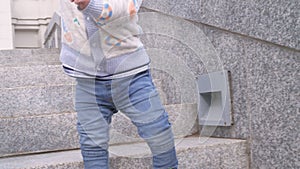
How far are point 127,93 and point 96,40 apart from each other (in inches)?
6.8

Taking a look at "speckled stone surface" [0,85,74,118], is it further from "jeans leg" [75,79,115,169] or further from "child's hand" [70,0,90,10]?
"child's hand" [70,0,90,10]

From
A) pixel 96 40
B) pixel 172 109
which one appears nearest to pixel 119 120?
pixel 172 109

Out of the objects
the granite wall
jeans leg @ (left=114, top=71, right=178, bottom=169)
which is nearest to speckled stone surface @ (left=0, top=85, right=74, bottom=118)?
the granite wall

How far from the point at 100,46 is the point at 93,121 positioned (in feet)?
0.73

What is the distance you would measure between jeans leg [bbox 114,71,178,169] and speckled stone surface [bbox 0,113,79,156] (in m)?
0.50

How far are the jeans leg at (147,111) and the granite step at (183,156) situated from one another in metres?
0.20

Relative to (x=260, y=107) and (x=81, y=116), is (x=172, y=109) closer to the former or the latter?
(x=260, y=107)

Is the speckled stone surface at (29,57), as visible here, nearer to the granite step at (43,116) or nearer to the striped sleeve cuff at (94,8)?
the granite step at (43,116)

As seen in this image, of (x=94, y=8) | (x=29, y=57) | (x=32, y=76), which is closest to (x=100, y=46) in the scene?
(x=94, y=8)

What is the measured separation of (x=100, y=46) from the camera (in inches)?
47.3

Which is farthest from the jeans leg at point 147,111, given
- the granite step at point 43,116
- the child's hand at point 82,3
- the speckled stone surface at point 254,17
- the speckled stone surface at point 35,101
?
the speckled stone surface at point 35,101

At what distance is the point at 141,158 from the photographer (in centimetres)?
145

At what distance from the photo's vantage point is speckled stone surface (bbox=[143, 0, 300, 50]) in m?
1.28

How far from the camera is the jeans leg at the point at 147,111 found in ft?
4.00
